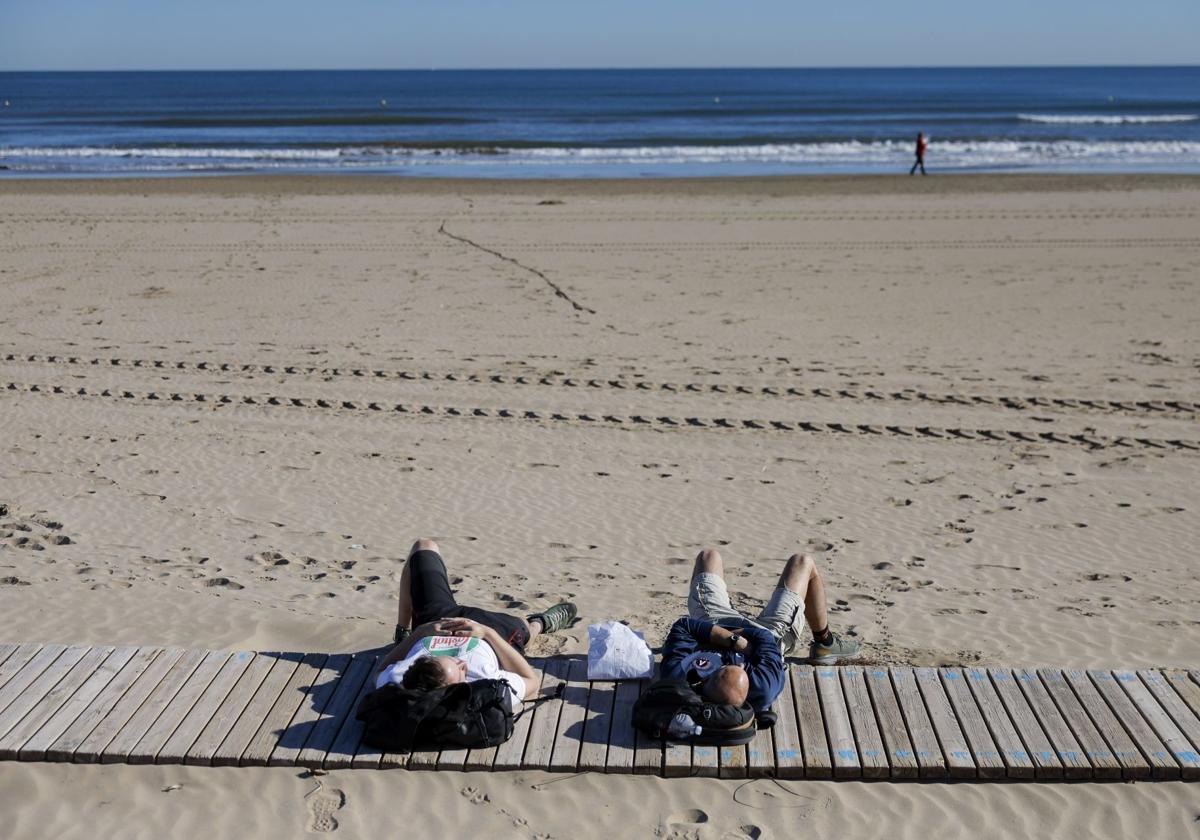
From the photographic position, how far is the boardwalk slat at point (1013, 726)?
457cm

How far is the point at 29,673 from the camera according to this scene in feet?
17.1

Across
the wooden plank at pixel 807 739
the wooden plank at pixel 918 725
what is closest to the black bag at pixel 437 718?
the wooden plank at pixel 807 739

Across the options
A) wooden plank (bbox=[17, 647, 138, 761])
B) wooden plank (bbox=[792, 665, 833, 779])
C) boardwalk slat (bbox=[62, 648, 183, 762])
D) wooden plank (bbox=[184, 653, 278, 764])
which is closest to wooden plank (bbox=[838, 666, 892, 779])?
wooden plank (bbox=[792, 665, 833, 779])

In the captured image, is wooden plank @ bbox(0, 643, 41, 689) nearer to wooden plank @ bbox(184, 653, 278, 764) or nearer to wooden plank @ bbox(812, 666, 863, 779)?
wooden plank @ bbox(184, 653, 278, 764)

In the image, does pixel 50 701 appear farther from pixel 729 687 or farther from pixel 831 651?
pixel 831 651

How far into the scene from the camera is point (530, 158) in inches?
1394

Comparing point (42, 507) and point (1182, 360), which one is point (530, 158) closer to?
point (1182, 360)

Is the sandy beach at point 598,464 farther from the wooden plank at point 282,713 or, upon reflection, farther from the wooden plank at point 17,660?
the wooden plank at point 17,660

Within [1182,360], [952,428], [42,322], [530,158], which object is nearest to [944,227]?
[1182,360]

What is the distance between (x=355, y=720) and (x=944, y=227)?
54.3 feet

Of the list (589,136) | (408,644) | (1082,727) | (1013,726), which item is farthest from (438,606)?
(589,136)

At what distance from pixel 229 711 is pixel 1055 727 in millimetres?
3447

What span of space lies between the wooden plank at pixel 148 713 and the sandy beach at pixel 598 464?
73mm

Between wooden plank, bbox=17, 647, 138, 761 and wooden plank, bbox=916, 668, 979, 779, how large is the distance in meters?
3.50
